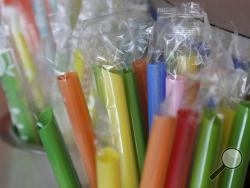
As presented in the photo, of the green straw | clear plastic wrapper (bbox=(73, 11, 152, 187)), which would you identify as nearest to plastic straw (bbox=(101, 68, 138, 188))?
clear plastic wrapper (bbox=(73, 11, 152, 187))

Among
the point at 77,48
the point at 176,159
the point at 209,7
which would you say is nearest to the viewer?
the point at 176,159

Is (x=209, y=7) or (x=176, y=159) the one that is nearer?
(x=176, y=159)

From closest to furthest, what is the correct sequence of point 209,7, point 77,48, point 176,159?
point 176,159 < point 77,48 < point 209,7

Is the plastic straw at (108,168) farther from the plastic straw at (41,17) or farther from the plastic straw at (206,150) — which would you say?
the plastic straw at (41,17)

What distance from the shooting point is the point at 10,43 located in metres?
0.49

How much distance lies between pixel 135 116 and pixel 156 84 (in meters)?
0.04

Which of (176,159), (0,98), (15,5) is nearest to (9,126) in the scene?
(0,98)

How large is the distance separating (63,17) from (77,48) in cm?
6

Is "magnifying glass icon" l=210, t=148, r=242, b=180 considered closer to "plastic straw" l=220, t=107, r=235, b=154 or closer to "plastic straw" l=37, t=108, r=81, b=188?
"plastic straw" l=220, t=107, r=235, b=154

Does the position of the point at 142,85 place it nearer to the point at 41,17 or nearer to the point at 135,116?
the point at 135,116

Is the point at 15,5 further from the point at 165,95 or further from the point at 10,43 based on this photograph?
the point at 165,95

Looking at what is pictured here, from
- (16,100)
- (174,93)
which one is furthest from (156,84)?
(16,100)

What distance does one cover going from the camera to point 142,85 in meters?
0.43

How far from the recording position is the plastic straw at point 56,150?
381mm
